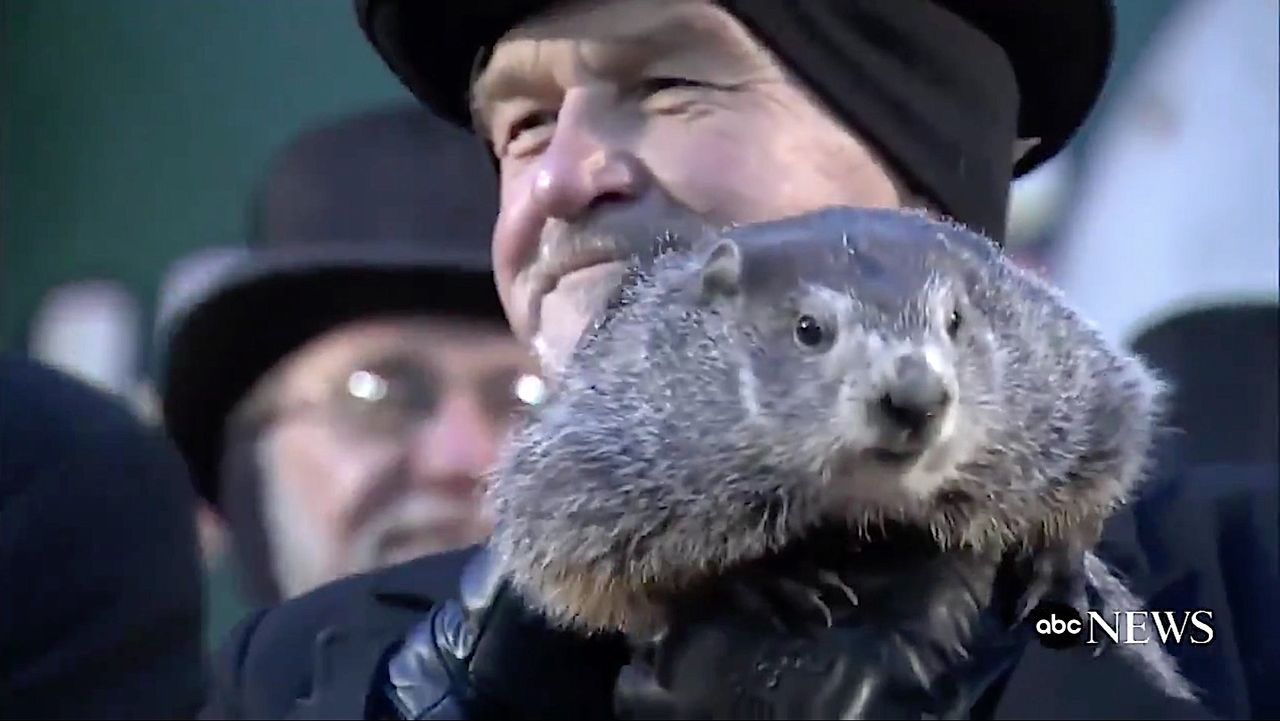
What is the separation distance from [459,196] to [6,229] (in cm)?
31

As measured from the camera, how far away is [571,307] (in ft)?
2.41

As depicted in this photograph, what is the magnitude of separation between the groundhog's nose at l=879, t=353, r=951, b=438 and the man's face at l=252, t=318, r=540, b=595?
0.41 metres

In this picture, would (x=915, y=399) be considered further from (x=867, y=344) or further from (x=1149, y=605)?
(x=1149, y=605)

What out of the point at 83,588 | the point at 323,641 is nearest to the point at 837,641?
the point at 323,641

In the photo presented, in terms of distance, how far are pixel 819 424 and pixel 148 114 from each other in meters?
0.65

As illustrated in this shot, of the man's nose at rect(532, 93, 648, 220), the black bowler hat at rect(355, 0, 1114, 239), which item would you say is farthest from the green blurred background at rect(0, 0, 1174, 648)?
the man's nose at rect(532, 93, 648, 220)

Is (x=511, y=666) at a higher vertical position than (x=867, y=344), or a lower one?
lower

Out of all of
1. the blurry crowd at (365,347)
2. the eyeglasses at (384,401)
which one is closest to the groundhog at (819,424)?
the blurry crowd at (365,347)

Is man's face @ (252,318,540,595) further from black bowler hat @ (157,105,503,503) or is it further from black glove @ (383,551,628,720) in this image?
black glove @ (383,551,628,720)

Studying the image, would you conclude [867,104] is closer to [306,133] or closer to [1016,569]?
[1016,569]

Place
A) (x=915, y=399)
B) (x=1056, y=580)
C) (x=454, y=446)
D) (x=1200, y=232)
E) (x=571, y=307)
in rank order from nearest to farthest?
1. (x=915, y=399)
2. (x=1056, y=580)
3. (x=571, y=307)
4. (x=454, y=446)
5. (x=1200, y=232)

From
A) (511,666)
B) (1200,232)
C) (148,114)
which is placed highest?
Answer: (148,114)

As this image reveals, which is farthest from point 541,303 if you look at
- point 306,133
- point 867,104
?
point 306,133

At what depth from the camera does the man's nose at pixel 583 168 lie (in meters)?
0.73
